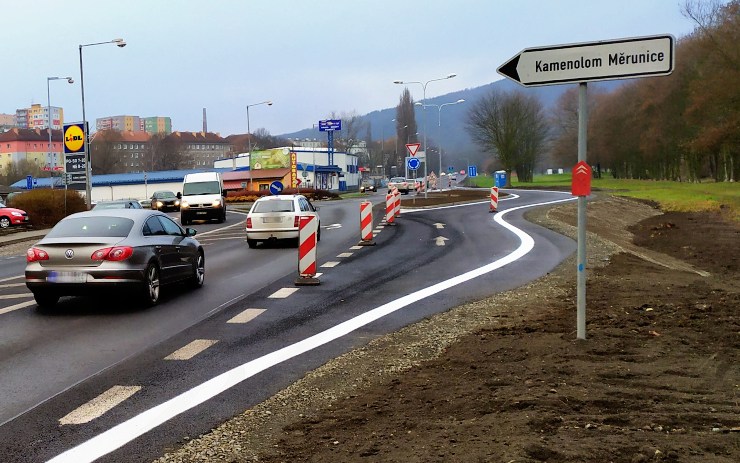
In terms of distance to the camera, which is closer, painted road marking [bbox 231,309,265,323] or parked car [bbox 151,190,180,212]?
painted road marking [bbox 231,309,265,323]

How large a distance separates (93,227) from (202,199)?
24549mm

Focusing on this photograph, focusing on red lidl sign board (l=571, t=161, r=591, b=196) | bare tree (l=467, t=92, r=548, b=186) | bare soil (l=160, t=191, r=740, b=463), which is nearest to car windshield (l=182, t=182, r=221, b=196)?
bare soil (l=160, t=191, r=740, b=463)

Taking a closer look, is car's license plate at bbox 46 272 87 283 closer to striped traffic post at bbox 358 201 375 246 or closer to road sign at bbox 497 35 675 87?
road sign at bbox 497 35 675 87

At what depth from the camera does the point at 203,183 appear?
116 feet

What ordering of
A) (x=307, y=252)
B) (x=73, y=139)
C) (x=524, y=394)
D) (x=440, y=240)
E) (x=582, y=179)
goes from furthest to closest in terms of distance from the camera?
(x=73, y=139) < (x=440, y=240) < (x=307, y=252) < (x=582, y=179) < (x=524, y=394)

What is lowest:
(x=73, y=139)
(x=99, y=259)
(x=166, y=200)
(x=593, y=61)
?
(x=166, y=200)

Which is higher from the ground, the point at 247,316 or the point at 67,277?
the point at 67,277

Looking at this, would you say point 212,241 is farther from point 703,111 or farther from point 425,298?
point 703,111

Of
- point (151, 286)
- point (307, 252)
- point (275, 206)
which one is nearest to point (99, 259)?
point (151, 286)

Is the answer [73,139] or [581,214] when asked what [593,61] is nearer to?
[581,214]

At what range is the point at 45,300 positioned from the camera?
1072 cm

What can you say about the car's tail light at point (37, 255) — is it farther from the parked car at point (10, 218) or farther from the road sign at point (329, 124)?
the road sign at point (329, 124)

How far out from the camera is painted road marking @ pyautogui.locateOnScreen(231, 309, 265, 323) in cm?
936

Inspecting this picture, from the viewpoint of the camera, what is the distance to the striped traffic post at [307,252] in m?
12.4
